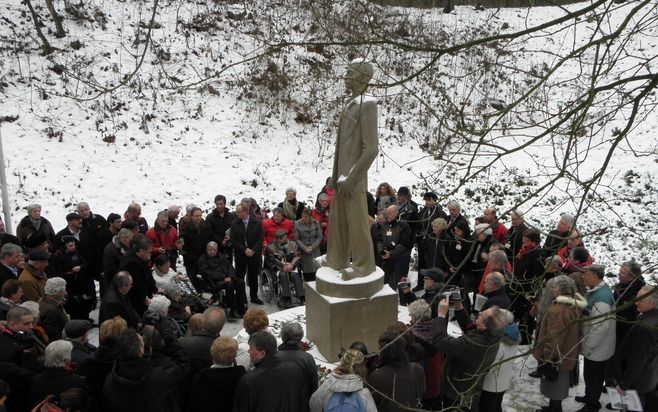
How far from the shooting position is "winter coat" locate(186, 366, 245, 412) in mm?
4059

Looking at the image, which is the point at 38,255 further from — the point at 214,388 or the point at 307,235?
the point at 307,235

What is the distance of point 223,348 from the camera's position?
4039mm

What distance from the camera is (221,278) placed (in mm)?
7879

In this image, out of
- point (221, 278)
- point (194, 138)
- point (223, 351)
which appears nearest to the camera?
point (223, 351)

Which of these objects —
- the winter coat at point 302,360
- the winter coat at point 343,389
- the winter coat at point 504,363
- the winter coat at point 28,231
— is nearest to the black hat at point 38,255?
the winter coat at point 28,231

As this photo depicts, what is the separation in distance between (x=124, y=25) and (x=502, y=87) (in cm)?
1189

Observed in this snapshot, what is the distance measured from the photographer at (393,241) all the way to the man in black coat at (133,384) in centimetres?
500

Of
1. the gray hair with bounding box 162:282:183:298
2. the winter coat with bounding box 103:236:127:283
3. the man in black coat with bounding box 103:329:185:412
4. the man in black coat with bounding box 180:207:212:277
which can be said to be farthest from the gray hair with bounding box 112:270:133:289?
the man in black coat with bounding box 180:207:212:277

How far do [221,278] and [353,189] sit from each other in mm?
2749

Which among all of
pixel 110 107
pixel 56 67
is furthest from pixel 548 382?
pixel 56 67

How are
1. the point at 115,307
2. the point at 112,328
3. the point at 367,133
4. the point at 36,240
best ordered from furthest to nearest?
the point at 36,240 < the point at 367,133 < the point at 115,307 < the point at 112,328

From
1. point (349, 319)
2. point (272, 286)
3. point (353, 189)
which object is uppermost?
point (353, 189)

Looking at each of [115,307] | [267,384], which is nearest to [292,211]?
[115,307]

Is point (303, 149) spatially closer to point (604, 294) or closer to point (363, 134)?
point (363, 134)
